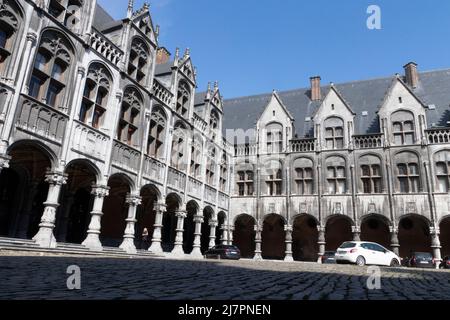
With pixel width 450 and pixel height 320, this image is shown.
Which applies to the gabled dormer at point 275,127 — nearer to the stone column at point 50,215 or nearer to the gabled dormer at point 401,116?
the gabled dormer at point 401,116

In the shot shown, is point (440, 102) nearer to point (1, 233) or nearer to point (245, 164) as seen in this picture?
point (245, 164)

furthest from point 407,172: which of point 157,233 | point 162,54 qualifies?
point 162,54

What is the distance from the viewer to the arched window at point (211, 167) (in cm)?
2583

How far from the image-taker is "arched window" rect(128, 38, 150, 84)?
18656 millimetres

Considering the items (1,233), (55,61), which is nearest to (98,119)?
(55,61)

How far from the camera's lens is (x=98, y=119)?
16.3 metres

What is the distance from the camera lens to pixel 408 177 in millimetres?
24578

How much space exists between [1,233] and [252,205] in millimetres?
17640

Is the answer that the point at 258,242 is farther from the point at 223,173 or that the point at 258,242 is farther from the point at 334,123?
the point at 334,123

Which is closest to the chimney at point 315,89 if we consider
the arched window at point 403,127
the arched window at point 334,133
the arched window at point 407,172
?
the arched window at point 334,133

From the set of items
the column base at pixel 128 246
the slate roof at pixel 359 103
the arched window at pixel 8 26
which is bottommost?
the column base at pixel 128 246

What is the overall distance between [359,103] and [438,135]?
743cm

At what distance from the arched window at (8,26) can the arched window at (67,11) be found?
7.02 feet

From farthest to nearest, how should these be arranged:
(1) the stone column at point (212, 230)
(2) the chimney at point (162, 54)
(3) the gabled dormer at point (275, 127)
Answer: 1. (3) the gabled dormer at point (275, 127)
2. (2) the chimney at point (162, 54)
3. (1) the stone column at point (212, 230)
